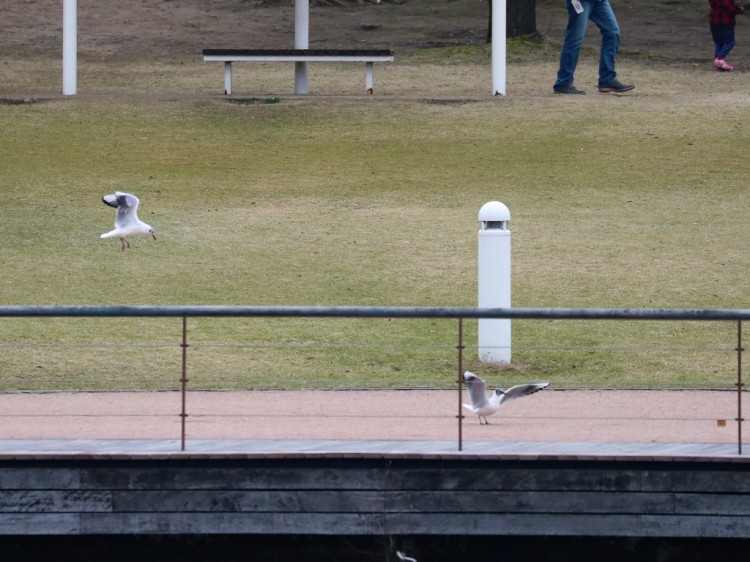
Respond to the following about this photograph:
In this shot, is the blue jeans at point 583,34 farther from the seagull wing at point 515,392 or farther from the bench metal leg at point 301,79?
the seagull wing at point 515,392

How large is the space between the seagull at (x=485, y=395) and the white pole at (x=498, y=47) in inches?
507

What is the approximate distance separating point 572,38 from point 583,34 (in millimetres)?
171

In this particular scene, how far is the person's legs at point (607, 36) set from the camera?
20609mm

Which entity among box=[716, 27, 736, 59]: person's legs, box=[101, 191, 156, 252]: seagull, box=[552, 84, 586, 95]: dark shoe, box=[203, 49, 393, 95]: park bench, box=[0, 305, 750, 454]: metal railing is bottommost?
box=[0, 305, 750, 454]: metal railing

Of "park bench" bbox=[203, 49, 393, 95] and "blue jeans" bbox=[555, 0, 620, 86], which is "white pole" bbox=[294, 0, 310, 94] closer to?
"park bench" bbox=[203, 49, 393, 95]

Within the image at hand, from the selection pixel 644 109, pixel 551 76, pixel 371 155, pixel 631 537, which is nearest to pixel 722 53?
pixel 551 76

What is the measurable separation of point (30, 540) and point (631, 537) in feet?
10.8

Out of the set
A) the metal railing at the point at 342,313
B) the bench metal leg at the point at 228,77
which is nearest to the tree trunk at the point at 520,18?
the bench metal leg at the point at 228,77

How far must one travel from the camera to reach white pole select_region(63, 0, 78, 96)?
20688 mm

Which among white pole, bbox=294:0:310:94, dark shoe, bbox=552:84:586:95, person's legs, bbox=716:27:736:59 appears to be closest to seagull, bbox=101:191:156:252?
white pole, bbox=294:0:310:94

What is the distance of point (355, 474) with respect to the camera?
750 cm

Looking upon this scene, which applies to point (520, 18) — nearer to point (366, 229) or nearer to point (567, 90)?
point (567, 90)

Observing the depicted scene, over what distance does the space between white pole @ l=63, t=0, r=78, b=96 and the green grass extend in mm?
419

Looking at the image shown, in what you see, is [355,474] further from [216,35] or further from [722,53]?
[216,35]
